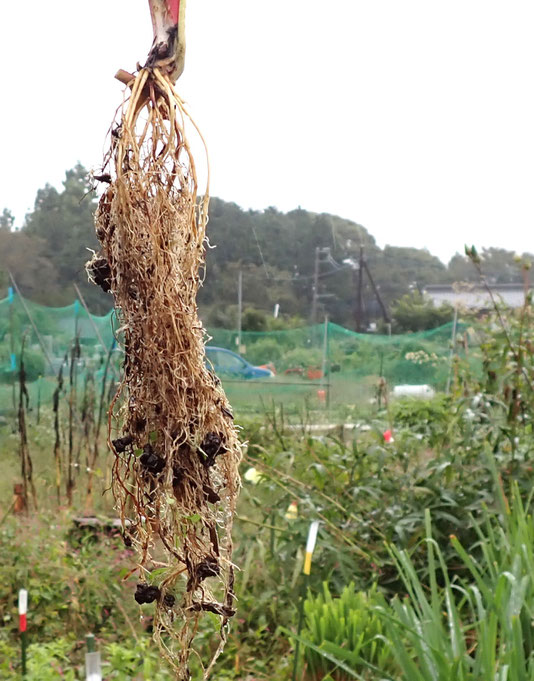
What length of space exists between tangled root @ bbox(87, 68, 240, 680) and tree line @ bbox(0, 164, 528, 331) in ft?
6.98

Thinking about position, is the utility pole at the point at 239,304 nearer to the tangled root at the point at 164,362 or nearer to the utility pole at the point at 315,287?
the utility pole at the point at 315,287

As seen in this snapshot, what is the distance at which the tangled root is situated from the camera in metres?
0.83

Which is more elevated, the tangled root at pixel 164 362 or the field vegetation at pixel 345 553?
the tangled root at pixel 164 362

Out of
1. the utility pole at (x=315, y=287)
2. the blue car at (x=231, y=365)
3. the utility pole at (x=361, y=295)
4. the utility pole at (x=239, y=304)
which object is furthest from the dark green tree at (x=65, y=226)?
the utility pole at (x=361, y=295)

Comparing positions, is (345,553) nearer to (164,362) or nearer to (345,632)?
(345,632)

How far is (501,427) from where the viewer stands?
246 centimetres

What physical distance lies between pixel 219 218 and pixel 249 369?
2.29m

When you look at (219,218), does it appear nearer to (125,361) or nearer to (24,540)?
(24,540)

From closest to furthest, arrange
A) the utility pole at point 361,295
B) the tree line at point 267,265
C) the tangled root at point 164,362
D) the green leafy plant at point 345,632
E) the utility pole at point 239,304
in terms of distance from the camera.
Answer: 1. the tangled root at point 164,362
2. the green leafy plant at point 345,632
3. the tree line at point 267,265
4. the utility pole at point 239,304
5. the utility pole at point 361,295

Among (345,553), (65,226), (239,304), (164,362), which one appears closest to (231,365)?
(239,304)

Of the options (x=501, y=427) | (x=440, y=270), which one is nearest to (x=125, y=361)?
(x=501, y=427)

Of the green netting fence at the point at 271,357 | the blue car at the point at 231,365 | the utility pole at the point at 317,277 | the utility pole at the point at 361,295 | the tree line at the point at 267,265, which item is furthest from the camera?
the utility pole at the point at 361,295

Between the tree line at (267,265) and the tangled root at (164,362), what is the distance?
2.13 meters

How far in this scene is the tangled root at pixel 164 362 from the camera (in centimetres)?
83
